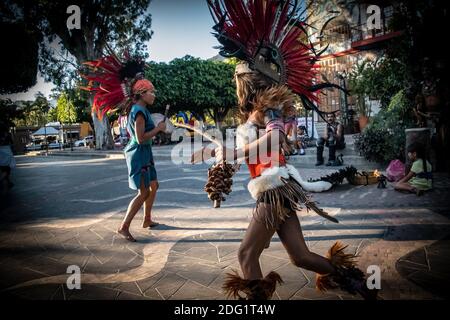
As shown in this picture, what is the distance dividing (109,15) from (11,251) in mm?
20467

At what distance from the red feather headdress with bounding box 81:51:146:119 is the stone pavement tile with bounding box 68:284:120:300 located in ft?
7.30

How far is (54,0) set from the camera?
739 inches

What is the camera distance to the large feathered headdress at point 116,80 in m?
4.37

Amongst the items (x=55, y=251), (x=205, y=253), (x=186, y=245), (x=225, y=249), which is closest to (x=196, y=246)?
(x=186, y=245)

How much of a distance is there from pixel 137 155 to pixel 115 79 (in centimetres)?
108

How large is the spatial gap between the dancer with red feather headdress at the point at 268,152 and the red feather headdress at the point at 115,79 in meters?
2.24

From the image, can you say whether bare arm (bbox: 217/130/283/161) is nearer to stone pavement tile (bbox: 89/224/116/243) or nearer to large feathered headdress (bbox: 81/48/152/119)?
large feathered headdress (bbox: 81/48/152/119)

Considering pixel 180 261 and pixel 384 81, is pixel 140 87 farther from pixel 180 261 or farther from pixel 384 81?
pixel 384 81

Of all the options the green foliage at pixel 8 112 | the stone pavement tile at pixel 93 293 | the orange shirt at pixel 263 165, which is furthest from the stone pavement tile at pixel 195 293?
the green foliage at pixel 8 112

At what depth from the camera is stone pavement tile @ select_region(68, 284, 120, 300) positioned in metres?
2.88

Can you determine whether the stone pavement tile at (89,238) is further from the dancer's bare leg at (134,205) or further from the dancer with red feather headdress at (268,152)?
the dancer with red feather headdress at (268,152)

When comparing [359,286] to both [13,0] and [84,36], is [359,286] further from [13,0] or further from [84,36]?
[84,36]

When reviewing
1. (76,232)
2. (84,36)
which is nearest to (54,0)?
(84,36)
